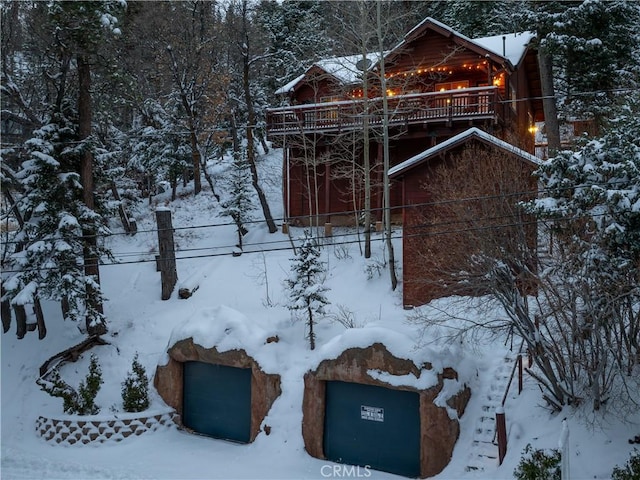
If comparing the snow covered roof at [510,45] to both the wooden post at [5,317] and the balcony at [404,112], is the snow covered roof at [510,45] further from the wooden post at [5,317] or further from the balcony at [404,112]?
the wooden post at [5,317]

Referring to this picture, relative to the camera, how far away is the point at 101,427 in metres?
13.4

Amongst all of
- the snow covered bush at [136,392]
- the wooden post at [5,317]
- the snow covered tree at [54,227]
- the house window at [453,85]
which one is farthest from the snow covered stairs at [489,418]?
the wooden post at [5,317]

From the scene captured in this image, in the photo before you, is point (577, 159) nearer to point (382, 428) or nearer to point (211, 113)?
point (382, 428)

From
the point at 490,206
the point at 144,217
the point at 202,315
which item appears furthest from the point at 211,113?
the point at 490,206

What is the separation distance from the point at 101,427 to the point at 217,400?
296 cm

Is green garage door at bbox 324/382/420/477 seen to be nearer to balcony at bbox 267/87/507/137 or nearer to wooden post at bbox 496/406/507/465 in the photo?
wooden post at bbox 496/406/507/465

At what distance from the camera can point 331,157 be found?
2359 centimetres

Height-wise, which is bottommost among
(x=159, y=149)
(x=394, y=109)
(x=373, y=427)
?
(x=373, y=427)

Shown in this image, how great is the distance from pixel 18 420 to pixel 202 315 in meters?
6.18

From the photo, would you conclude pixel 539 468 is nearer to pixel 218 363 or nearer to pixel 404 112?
pixel 218 363

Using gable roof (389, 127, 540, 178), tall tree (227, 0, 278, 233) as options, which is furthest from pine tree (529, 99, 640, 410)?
tall tree (227, 0, 278, 233)

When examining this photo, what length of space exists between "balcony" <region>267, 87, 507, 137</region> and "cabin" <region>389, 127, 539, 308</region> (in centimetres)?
410

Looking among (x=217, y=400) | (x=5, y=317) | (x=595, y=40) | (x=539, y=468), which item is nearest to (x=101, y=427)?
(x=217, y=400)

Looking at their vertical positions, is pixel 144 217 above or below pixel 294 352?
above
